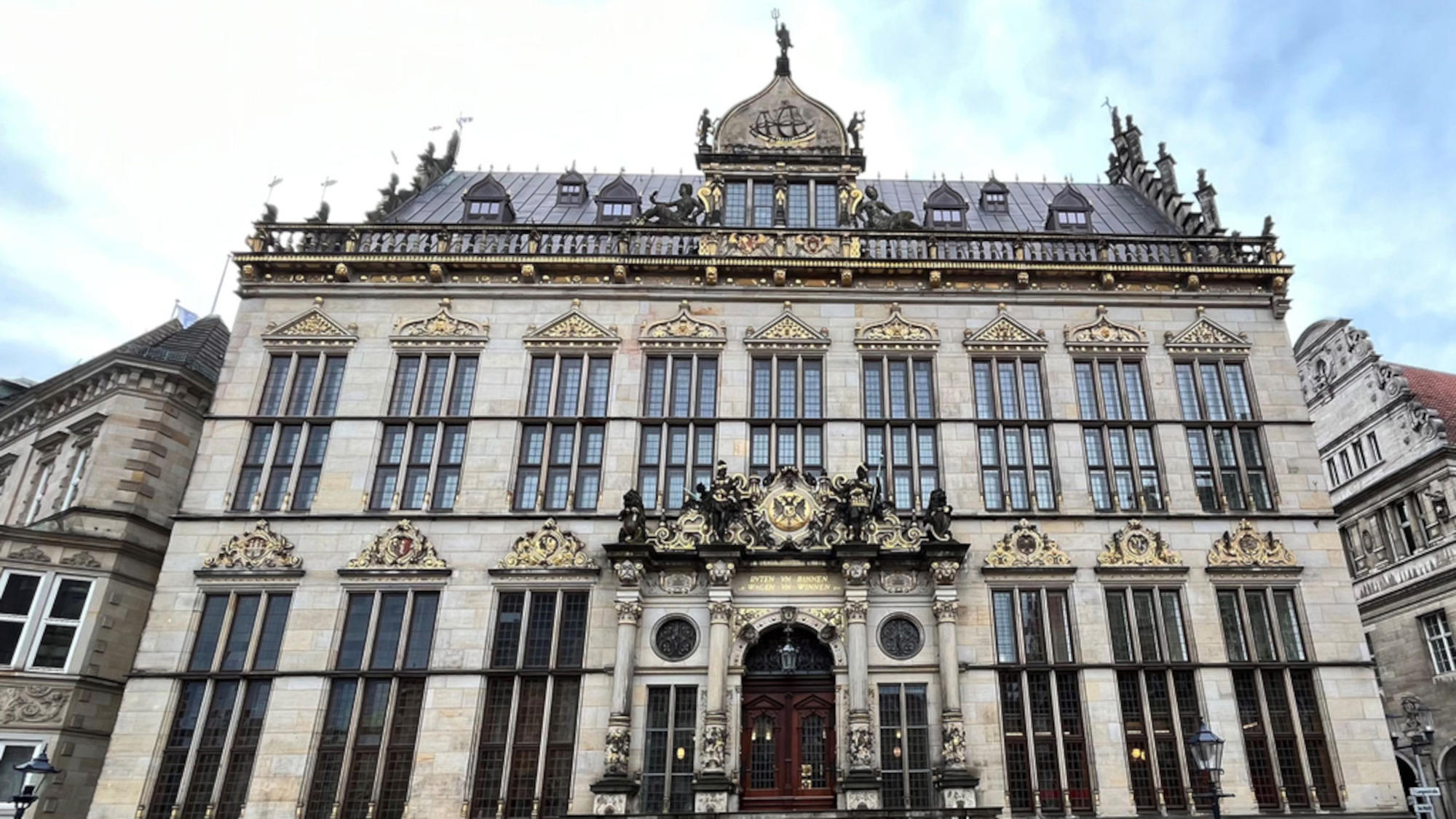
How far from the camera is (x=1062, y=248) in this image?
80.7 ft

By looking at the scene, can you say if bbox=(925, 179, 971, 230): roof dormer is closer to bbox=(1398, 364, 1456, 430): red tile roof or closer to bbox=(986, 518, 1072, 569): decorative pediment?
bbox=(986, 518, 1072, 569): decorative pediment

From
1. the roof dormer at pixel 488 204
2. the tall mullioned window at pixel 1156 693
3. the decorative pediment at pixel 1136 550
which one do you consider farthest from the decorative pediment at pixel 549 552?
the tall mullioned window at pixel 1156 693

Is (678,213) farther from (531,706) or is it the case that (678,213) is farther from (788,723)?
(788,723)

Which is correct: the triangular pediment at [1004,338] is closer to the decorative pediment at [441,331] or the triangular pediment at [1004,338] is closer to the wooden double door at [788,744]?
the wooden double door at [788,744]

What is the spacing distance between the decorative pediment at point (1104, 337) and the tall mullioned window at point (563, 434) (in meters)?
12.0

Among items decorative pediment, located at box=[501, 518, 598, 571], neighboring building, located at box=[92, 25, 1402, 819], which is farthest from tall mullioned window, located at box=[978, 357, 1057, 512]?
decorative pediment, located at box=[501, 518, 598, 571]

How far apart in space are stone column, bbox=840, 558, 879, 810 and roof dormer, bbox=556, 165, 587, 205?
16.1 meters

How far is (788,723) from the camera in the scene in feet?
63.9

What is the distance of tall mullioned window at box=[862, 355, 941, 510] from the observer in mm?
21938

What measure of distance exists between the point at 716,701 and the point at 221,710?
424 inches

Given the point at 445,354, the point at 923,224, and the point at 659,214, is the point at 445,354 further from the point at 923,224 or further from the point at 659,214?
the point at 923,224

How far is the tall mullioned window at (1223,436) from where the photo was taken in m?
21.9

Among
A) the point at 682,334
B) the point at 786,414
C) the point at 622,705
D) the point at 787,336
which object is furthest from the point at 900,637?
the point at 682,334

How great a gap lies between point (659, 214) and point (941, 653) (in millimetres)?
13479
